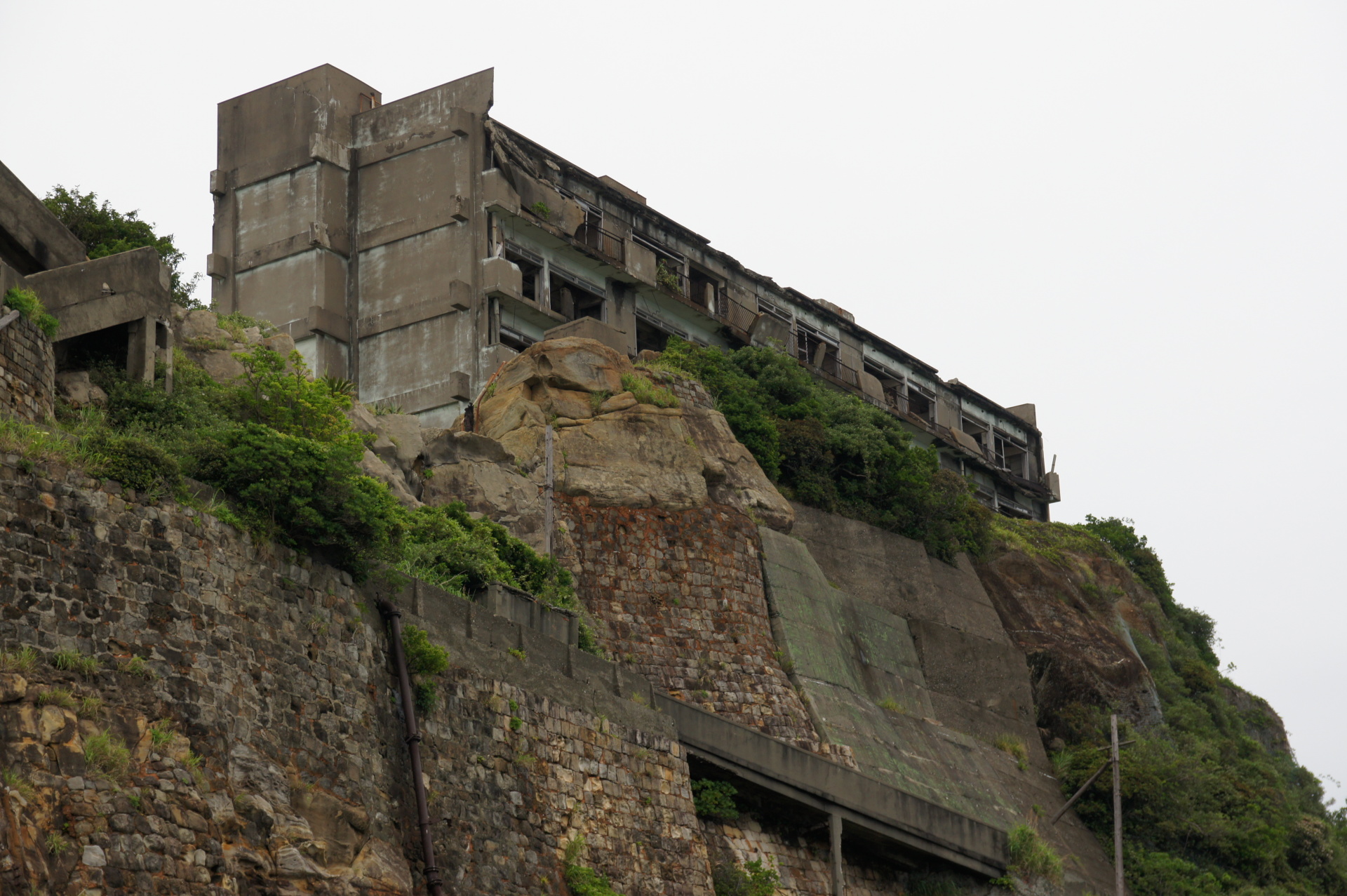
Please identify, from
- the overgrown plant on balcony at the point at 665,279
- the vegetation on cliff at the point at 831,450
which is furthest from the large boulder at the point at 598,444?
the overgrown plant on balcony at the point at 665,279

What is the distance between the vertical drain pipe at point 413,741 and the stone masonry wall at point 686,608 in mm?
8450

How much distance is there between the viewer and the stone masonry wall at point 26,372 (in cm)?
1783

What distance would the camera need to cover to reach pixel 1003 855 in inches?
1128

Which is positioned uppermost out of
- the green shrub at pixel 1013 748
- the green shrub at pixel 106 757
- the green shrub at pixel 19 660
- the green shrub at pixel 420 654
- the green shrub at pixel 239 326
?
the green shrub at pixel 239 326

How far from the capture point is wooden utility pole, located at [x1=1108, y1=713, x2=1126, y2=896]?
31.0 m

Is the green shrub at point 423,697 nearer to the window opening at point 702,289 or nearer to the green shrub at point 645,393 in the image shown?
the green shrub at point 645,393

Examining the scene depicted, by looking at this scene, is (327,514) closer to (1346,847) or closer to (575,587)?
(575,587)

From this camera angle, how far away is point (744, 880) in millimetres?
24203

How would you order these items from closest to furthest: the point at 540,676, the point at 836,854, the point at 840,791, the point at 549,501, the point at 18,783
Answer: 1. the point at 18,783
2. the point at 540,676
3. the point at 836,854
4. the point at 840,791
5. the point at 549,501

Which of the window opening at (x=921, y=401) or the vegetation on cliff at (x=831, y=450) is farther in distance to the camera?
the window opening at (x=921, y=401)

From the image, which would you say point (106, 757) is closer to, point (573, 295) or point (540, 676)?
point (540, 676)

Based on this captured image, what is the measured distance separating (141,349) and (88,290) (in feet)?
3.12

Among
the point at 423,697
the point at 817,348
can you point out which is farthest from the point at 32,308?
the point at 817,348

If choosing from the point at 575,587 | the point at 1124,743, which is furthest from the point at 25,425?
the point at 1124,743
